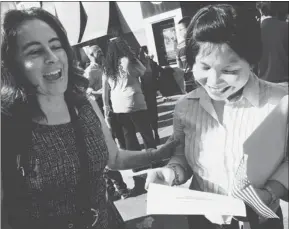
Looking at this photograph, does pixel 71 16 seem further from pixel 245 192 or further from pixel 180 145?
pixel 245 192

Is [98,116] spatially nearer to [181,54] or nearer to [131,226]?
[181,54]

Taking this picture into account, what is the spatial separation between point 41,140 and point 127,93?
0.46 m

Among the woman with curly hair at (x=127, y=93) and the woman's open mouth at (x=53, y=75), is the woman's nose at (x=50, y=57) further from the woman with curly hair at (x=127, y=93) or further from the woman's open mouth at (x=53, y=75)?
the woman with curly hair at (x=127, y=93)

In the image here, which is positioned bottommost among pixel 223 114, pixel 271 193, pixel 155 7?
pixel 271 193

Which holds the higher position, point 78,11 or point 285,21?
point 78,11

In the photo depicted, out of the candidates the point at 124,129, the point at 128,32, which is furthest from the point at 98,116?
the point at 124,129

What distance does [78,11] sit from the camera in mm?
757

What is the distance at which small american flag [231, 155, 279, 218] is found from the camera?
0.44 metres

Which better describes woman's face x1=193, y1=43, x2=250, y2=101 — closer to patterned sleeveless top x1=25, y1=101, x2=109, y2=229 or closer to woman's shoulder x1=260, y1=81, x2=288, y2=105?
woman's shoulder x1=260, y1=81, x2=288, y2=105

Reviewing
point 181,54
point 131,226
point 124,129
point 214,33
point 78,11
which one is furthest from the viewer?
point 124,129

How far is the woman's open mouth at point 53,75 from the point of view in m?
0.54

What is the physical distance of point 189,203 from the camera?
0.48 meters

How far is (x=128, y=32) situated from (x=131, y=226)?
55cm

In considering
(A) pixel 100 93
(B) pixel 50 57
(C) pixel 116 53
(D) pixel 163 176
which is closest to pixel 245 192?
(D) pixel 163 176
